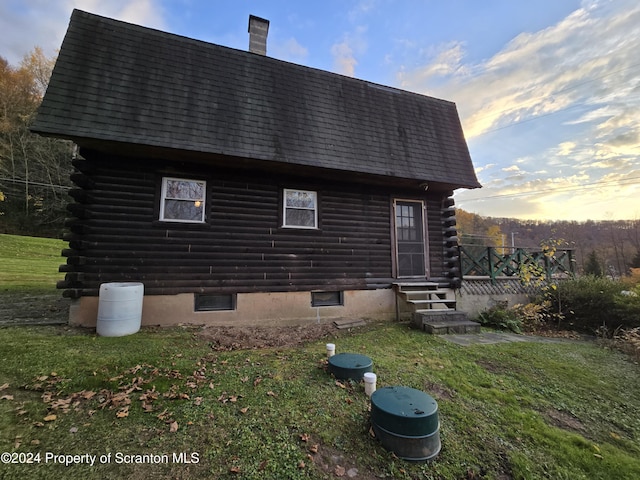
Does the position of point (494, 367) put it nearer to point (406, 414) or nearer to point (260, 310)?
point (406, 414)

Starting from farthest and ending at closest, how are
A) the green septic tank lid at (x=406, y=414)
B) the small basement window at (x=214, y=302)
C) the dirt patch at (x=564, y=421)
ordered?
the small basement window at (x=214, y=302)
the dirt patch at (x=564, y=421)
the green septic tank lid at (x=406, y=414)

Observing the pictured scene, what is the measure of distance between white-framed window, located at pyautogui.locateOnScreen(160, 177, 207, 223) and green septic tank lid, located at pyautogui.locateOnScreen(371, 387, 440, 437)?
5.30m

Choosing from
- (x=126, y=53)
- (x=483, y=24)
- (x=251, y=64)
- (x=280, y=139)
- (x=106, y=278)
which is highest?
(x=483, y=24)

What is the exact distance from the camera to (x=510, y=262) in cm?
932

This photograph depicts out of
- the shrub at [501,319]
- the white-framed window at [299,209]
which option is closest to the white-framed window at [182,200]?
the white-framed window at [299,209]

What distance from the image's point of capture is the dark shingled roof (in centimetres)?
537

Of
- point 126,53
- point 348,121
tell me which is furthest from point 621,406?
point 126,53

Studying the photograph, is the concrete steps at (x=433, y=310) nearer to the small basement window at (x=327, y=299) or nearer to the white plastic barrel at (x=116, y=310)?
the small basement window at (x=327, y=299)

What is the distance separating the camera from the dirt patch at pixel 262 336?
509 cm

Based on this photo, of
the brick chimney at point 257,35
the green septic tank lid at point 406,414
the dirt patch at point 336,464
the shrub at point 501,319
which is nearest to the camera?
the dirt patch at point 336,464

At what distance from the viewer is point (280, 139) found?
6539 millimetres

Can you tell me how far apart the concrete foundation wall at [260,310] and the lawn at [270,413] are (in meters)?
0.59

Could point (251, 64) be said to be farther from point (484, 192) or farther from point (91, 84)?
point (484, 192)

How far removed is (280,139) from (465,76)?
32.0 feet
